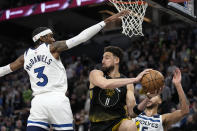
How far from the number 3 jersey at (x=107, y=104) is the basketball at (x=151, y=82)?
650 millimetres

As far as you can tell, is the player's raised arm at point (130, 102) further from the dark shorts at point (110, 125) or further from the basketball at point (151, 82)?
the basketball at point (151, 82)

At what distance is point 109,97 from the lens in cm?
523

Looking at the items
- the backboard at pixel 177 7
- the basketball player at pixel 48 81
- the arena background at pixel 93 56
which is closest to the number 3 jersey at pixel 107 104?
the basketball player at pixel 48 81

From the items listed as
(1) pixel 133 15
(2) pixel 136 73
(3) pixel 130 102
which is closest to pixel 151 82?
(3) pixel 130 102

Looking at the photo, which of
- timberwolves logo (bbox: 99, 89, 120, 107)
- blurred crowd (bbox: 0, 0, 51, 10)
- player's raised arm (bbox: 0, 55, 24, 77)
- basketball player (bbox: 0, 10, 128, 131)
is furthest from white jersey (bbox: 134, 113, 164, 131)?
blurred crowd (bbox: 0, 0, 51, 10)

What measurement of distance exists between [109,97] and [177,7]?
2.27 m

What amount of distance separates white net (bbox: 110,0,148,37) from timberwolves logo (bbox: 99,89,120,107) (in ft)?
4.89

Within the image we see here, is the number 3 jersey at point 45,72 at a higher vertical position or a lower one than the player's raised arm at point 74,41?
lower

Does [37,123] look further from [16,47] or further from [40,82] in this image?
[16,47]

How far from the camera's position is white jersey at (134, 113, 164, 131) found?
5.59 meters

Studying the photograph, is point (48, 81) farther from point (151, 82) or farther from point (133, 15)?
point (133, 15)

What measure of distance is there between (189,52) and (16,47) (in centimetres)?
1093

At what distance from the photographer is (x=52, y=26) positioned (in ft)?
65.2

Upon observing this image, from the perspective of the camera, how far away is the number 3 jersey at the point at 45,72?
4.85 m
